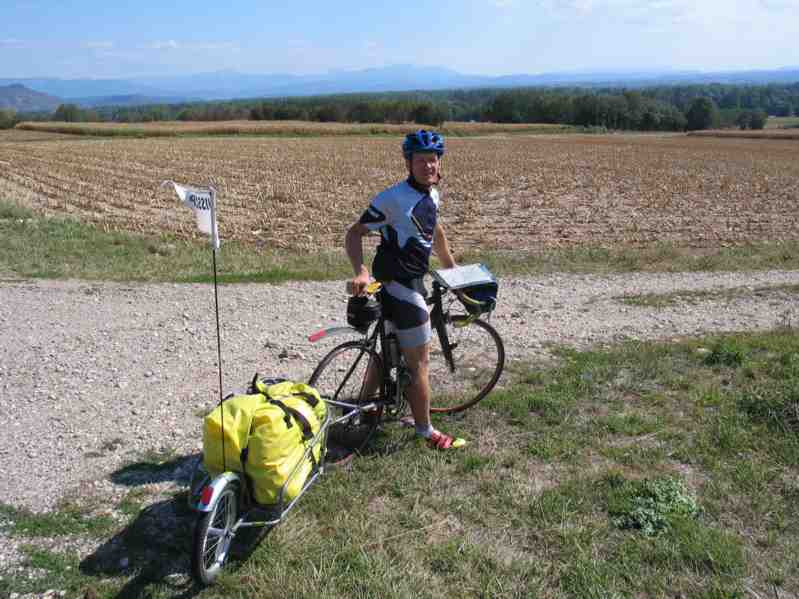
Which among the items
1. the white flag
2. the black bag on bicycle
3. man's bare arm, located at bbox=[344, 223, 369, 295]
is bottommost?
the black bag on bicycle

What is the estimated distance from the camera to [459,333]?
5.77 m

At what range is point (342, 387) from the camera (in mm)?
4824

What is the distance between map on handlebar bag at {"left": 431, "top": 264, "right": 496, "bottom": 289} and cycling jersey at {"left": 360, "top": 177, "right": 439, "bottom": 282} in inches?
16.4

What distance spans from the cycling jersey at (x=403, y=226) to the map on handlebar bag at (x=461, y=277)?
417mm

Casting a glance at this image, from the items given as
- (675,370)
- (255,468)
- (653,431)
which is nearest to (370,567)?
Answer: (255,468)

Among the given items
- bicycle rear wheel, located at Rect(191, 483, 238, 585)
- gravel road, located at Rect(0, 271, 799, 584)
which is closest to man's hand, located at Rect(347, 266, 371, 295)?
bicycle rear wheel, located at Rect(191, 483, 238, 585)

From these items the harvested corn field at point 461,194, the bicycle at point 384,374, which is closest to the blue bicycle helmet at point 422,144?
the bicycle at point 384,374

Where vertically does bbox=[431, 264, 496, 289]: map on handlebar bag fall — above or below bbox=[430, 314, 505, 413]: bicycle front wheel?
above

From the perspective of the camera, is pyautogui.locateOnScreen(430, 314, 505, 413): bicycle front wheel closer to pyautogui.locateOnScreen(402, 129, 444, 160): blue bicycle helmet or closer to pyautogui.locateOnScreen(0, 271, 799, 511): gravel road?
pyautogui.locateOnScreen(0, 271, 799, 511): gravel road

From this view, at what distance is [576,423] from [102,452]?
3270 millimetres

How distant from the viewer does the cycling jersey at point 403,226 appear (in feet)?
13.6

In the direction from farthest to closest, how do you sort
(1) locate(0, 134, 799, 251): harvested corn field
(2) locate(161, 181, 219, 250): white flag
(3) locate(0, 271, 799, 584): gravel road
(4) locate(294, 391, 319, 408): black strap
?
(1) locate(0, 134, 799, 251): harvested corn field → (3) locate(0, 271, 799, 584): gravel road → (4) locate(294, 391, 319, 408): black strap → (2) locate(161, 181, 219, 250): white flag

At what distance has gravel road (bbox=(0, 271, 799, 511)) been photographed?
15.3 feet

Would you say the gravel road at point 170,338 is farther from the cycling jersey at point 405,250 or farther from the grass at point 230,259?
the cycling jersey at point 405,250
